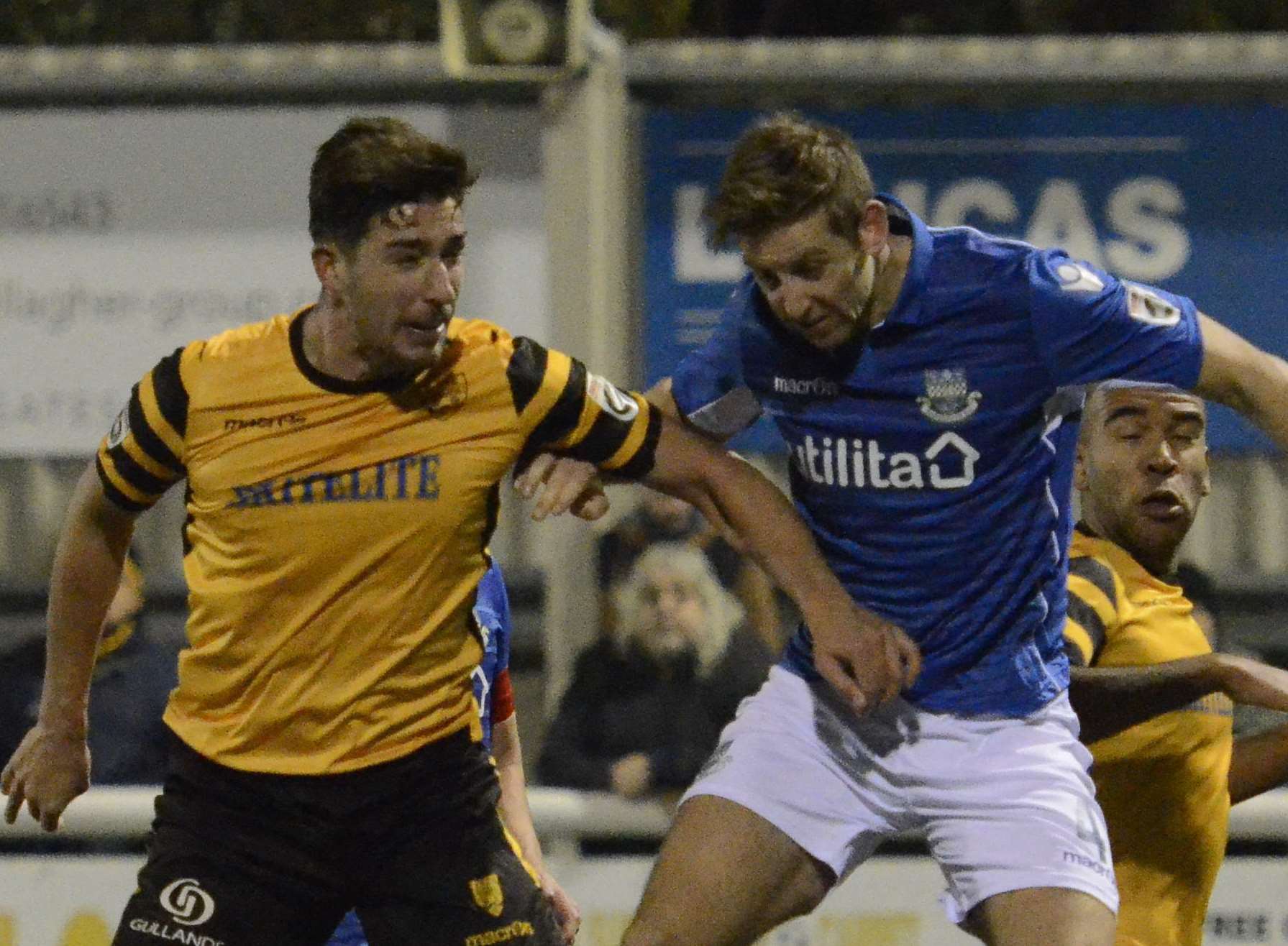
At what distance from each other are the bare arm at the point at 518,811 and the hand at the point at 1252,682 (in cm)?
131

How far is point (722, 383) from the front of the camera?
4020mm

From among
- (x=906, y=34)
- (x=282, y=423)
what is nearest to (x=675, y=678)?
(x=282, y=423)

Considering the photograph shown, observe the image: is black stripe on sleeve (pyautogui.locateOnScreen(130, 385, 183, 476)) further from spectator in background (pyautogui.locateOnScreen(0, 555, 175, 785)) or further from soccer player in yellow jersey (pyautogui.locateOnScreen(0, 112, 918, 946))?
spectator in background (pyautogui.locateOnScreen(0, 555, 175, 785))

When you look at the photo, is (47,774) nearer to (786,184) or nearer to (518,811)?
(518,811)

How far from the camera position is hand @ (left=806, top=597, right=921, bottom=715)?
364 centimetres

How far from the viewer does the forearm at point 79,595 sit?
3.79m

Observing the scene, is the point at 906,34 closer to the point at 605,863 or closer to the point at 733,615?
the point at 733,615

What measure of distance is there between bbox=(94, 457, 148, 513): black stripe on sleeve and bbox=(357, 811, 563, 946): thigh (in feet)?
2.52

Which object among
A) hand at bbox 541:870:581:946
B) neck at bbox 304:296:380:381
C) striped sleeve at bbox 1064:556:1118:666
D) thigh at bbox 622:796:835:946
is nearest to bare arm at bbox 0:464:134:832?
neck at bbox 304:296:380:381

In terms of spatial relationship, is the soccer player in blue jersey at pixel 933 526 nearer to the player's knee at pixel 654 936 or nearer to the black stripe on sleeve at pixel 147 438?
the player's knee at pixel 654 936

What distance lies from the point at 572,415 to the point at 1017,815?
1.07m

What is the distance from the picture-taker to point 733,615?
5.78m

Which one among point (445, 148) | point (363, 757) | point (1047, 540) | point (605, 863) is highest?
point (445, 148)

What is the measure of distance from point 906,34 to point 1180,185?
1.35 metres
